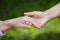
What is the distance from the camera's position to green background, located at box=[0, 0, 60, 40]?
142cm

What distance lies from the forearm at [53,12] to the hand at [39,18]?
0.03 meters

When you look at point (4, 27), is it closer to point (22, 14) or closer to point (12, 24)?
point (12, 24)

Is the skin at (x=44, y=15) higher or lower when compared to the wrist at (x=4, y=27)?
higher

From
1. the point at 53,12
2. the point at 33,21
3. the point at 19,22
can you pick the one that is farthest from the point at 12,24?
the point at 53,12

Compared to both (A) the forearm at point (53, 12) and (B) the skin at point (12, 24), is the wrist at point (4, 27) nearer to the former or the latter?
(B) the skin at point (12, 24)

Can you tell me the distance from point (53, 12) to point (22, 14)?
248 millimetres

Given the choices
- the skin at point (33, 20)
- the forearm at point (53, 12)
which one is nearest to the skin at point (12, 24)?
the skin at point (33, 20)

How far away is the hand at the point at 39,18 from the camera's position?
1.46m

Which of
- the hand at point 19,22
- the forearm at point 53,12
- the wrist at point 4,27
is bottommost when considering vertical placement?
the wrist at point 4,27

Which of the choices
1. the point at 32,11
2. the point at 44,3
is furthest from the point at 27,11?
the point at 44,3

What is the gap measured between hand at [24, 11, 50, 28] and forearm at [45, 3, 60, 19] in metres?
0.03

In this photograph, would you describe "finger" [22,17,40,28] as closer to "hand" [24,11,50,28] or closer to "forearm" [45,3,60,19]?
"hand" [24,11,50,28]

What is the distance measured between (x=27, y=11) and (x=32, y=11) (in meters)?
0.04

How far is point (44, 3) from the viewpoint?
152cm
